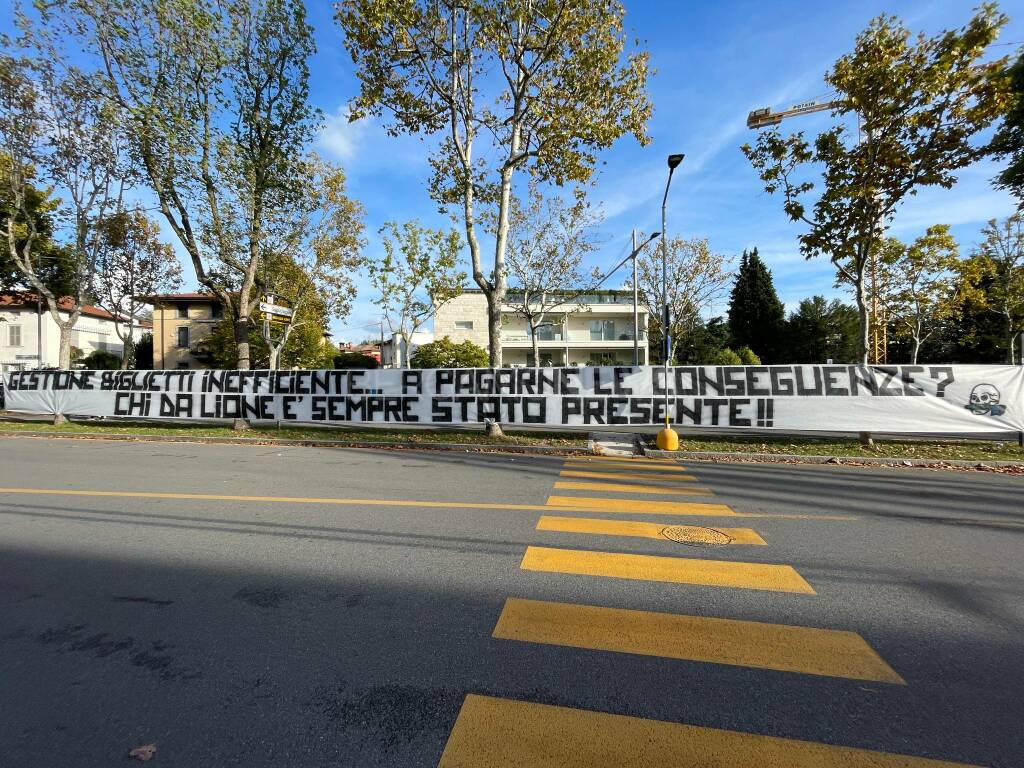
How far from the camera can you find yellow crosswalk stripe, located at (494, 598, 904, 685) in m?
2.76

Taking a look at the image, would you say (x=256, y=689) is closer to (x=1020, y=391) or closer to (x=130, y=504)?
(x=130, y=504)

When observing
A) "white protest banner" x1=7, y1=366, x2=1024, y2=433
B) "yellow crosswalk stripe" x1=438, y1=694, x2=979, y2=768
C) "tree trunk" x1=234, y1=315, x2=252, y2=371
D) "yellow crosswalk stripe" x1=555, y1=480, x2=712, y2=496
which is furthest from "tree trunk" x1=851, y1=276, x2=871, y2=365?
"tree trunk" x1=234, y1=315, x2=252, y2=371

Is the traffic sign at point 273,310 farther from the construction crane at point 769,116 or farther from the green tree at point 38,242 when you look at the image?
the construction crane at point 769,116

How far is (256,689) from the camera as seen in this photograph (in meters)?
A: 2.55

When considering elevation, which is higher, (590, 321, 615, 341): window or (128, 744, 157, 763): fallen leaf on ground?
(590, 321, 615, 341): window

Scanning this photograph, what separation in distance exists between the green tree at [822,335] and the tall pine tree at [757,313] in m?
1.21

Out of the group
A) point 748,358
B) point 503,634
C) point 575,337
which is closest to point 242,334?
point 503,634

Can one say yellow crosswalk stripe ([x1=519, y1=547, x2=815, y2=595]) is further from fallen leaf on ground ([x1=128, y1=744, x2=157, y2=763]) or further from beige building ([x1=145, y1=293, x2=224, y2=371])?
beige building ([x1=145, y1=293, x2=224, y2=371])

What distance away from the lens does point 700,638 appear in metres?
3.03

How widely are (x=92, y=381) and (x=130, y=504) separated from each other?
46.9ft

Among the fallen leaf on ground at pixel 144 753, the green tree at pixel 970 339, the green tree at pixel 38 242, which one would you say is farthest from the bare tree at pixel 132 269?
the green tree at pixel 970 339

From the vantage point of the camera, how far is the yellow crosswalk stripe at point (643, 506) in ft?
19.4

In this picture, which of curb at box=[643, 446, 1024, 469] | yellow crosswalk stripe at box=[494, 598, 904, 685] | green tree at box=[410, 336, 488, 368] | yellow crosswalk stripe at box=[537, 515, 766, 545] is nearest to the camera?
yellow crosswalk stripe at box=[494, 598, 904, 685]

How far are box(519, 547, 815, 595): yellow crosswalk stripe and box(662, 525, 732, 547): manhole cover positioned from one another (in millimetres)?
491
